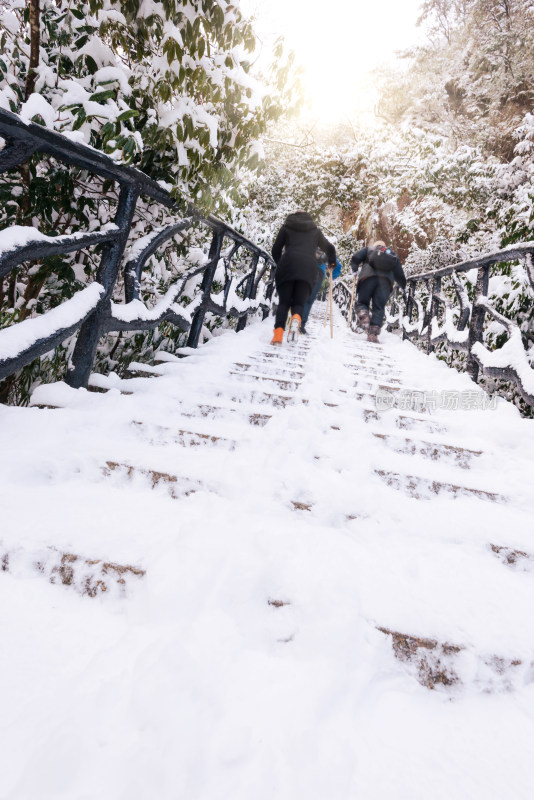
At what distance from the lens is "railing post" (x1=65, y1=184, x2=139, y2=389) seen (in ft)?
7.34

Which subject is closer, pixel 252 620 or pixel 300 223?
pixel 252 620

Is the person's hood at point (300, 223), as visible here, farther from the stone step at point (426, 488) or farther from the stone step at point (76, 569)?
the stone step at point (76, 569)

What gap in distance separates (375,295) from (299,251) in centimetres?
232

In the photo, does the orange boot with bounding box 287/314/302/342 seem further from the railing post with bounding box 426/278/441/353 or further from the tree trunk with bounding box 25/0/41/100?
the tree trunk with bounding box 25/0/41/100

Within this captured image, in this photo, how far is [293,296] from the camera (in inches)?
206

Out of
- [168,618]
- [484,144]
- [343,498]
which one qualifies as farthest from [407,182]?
[168,618]

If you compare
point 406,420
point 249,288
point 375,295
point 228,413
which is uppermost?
point 375,295

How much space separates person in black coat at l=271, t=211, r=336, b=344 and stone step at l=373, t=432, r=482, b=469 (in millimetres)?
3106

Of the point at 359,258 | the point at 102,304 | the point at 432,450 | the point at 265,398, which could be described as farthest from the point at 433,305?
the point at 102,304

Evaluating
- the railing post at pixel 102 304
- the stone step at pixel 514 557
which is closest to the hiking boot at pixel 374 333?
the railing post at pixel 102 304

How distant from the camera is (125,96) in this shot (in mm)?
2516

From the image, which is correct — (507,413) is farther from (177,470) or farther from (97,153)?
(97,153)

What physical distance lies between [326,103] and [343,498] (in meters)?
17.6

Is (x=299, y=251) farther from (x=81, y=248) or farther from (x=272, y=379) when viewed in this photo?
(x=81, y=248)
